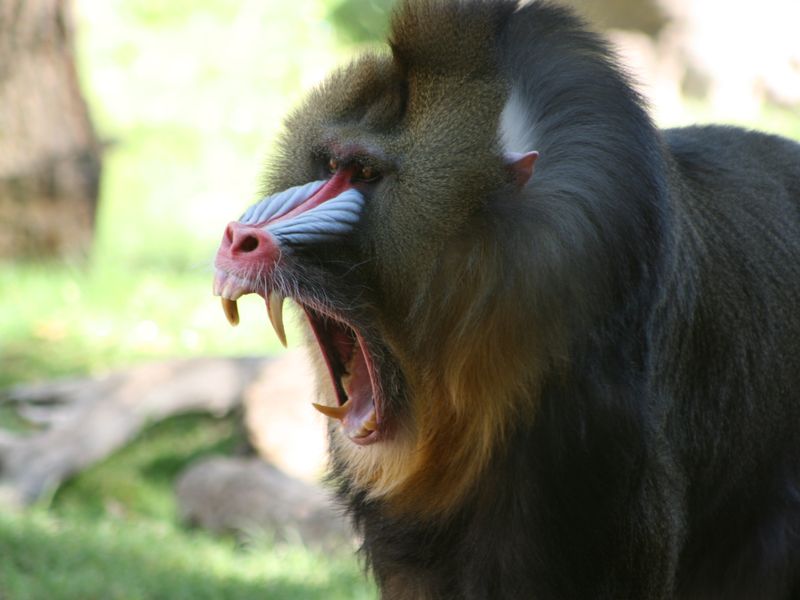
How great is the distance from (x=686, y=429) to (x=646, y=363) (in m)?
0.31

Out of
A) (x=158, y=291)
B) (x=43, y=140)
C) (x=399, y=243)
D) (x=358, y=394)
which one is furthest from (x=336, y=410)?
(x=43, y=140)

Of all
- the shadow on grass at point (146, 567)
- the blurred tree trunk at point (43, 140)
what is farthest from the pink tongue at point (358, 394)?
the blurred tree trunk at point (43, 140)

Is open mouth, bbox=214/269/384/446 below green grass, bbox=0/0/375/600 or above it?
above

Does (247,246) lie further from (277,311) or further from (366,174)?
(366,174)

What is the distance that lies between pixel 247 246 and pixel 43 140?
621cm

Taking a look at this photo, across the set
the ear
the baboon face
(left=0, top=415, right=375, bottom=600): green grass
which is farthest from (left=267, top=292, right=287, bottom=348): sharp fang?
(left=0, top=415, right=375, bottom=600): green grass

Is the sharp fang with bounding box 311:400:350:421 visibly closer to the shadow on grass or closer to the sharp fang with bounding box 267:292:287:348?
the sharp fang with bounding box 267:292:287:348

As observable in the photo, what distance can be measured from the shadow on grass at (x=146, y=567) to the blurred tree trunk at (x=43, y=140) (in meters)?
3.54

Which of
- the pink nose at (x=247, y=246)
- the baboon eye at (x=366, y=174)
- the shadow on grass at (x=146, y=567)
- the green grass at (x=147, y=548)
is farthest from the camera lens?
the green grass at (x=147, y=548)

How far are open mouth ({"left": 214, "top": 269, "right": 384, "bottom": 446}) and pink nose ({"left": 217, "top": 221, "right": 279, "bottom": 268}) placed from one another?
0.50 feet

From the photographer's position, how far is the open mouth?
2.81 metres

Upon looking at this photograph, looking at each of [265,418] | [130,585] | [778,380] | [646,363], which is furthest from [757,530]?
[265,418]

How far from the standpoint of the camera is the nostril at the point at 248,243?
260 centimetres

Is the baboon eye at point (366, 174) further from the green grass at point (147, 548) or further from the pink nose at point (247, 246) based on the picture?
the green grass at point (147, 548)
